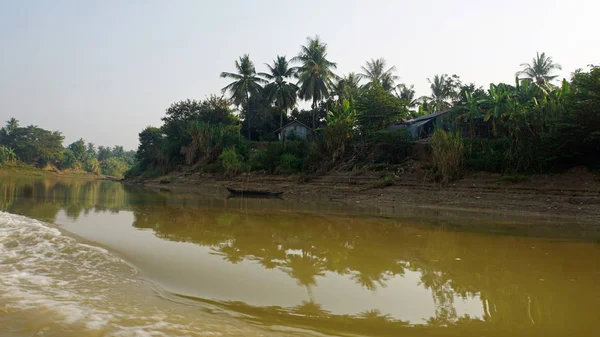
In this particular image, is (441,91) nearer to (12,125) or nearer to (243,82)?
(243,82)

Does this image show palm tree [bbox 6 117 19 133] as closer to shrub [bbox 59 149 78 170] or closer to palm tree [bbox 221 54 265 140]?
shrub [bbox 59 149 78 170]

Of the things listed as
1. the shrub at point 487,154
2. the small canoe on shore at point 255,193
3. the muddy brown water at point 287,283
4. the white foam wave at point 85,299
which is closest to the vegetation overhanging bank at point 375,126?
the shrub at point 487,154

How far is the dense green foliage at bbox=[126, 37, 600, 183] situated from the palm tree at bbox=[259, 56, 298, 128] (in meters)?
0.11

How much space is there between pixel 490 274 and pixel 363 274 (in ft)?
5.81

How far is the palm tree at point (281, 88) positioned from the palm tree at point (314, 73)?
217 centimetres

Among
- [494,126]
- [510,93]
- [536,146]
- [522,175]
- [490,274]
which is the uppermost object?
[510,93]

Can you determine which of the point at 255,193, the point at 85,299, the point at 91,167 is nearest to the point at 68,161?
the point at 91,167

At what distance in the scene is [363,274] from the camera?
15.7ft

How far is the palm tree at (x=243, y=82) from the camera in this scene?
3931 cm

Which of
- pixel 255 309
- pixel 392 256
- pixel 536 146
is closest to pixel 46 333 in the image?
pixel 255 309

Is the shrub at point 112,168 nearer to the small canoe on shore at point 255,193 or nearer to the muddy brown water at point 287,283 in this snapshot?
the small canoe on shore at point 255,193

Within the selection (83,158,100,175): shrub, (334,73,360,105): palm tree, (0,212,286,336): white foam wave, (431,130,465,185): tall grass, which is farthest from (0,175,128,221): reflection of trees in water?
(83,158,100,175): shrub

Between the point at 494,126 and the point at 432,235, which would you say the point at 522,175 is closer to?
the point at 494,126

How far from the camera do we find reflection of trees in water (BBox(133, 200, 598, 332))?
367 cm
